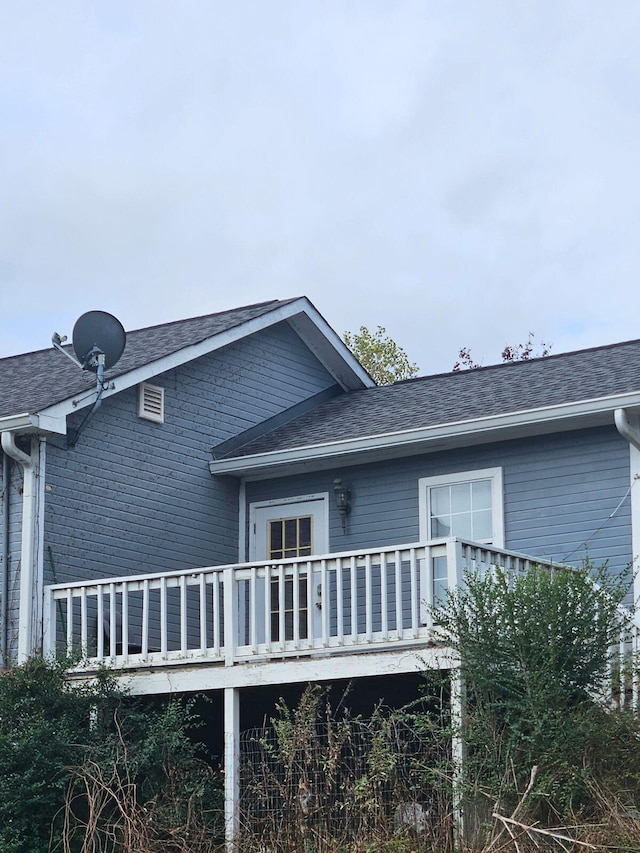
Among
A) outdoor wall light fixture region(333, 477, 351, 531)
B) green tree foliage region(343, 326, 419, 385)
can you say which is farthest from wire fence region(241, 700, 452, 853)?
green tree foliage region(343, 326, 419, 385)

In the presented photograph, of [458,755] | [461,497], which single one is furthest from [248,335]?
[458,755]

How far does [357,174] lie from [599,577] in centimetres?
1068

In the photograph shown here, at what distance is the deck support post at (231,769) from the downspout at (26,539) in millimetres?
2199

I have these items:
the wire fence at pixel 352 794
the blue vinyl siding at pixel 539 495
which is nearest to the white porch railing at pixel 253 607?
the blue vinyl siding at pixel 539 495

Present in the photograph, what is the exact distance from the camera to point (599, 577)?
40.6 feet

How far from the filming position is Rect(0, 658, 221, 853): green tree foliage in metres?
12.6

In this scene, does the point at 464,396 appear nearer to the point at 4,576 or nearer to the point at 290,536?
the point at 290,536

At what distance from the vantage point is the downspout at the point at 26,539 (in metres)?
14.5

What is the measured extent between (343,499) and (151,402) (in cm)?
235

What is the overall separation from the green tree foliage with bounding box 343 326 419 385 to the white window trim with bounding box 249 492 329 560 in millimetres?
17001

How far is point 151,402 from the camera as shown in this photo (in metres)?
16.5

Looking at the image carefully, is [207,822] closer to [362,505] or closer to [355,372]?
[362,505]

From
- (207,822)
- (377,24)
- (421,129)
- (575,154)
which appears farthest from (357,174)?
(207,822)

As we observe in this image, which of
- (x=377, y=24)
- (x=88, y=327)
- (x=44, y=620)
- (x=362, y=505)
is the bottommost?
(x=44, y=620)
